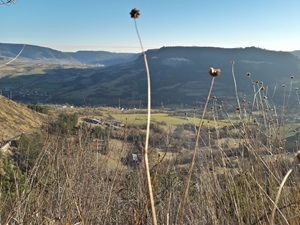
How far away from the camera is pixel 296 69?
11056cm

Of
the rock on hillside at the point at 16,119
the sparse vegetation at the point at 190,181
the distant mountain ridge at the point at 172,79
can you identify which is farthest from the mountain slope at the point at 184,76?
the sparse vegetation at the point at 190,181

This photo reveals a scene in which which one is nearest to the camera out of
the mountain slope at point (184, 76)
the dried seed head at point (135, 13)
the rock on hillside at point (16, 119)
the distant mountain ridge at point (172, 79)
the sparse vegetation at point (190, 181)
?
the dried seed head at point (135, 13)

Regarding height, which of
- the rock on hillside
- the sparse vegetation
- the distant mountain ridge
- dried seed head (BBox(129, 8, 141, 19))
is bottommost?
the distant mountain ridge

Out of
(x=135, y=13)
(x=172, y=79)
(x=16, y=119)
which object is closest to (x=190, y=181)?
(x=135, y=13)

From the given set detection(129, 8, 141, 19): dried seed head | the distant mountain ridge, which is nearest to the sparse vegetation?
detection(129, 8, 141, 19): dried seed head

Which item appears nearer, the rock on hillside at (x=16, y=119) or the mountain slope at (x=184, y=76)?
the rock on hillside at (x=16, y=119)

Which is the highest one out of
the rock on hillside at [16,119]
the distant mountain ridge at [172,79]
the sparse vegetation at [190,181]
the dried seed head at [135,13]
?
the dried seed head at [135,13]

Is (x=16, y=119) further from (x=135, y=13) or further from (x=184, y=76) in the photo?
(x=184, y=76)

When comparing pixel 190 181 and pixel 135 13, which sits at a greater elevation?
pixel 135 13

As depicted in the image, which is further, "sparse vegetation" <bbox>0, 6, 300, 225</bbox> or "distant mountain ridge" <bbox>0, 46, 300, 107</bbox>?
"distant mountain ridge" <bbox>0, 46, 300, 107</bbox>

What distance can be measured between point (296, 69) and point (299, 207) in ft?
392

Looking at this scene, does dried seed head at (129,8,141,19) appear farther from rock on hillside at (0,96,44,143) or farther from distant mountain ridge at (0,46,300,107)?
distant mountain ridge at (0,46,300,107)

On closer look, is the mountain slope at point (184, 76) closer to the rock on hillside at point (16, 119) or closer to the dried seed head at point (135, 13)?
the rock on hillside at point (16, 119)

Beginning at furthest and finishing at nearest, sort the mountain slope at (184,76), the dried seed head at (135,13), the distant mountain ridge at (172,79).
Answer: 1. the mountain slope at (184,76)
2. the distant mountain ridge at (172,79)
3. the dried seed head at (135,13)
